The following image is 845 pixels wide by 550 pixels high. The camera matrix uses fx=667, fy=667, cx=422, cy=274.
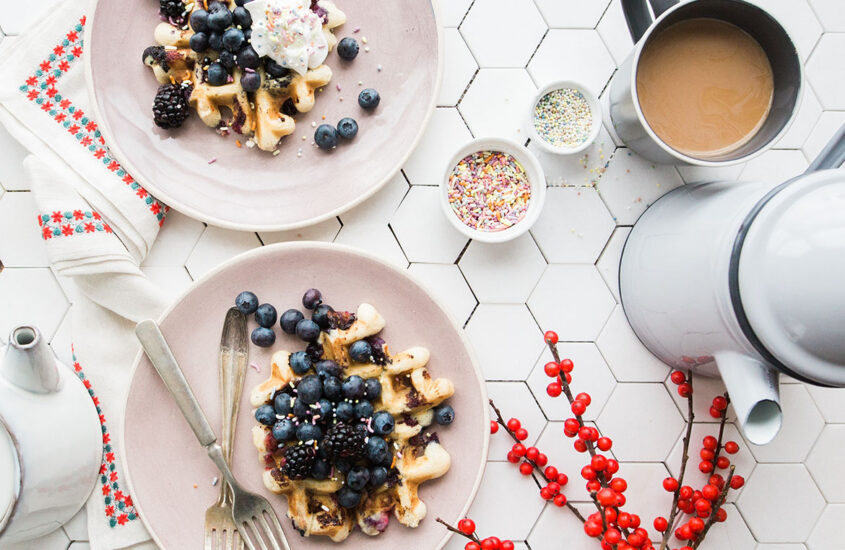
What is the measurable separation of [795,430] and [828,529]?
196 millimetres

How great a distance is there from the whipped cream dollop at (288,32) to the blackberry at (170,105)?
15 cm

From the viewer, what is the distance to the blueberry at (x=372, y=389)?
108cm

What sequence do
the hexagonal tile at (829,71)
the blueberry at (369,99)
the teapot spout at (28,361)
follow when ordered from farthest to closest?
the hexagonal tile at (829,71), the blueberry at (369,99), the teapot spout at (28,361)

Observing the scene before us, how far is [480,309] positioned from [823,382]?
560mm

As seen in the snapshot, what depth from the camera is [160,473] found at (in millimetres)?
1131

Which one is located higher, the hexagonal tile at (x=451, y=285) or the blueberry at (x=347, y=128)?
the blueberry at (x=347, y=128)

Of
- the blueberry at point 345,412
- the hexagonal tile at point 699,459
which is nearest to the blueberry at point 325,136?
the blueberry at point 345,412

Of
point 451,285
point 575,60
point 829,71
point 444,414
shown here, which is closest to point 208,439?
point 444,414

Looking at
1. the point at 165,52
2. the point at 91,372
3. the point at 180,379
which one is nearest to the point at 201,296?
the point at 180,379

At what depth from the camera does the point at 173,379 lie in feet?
3.59

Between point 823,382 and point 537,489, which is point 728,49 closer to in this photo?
point 823,382

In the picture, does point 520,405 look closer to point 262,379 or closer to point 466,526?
point 466,526

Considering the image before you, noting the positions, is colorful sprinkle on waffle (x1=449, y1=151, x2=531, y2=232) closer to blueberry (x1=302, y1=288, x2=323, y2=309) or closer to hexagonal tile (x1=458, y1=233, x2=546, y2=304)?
hexagonal tile (x1=458, y1=233, x2=546, y2=304)

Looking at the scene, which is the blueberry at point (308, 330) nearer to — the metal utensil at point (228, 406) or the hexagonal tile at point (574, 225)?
the metal utensil at point (228, 406)
